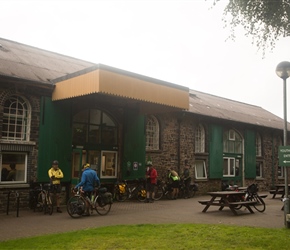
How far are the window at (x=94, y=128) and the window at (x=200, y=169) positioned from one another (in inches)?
243

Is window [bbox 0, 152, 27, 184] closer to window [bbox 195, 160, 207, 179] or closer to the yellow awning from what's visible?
the yellow awning

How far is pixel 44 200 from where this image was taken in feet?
39.1

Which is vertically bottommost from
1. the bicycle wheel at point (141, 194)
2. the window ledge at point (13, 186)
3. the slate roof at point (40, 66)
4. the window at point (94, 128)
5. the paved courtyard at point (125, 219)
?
the paved courtyard at point (125, 219)

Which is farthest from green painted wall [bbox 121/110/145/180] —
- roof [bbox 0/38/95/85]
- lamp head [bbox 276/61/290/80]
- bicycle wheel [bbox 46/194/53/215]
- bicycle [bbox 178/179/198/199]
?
lamp head [bbox 276/61/290/80]

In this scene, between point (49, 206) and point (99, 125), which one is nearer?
point (49, 206)

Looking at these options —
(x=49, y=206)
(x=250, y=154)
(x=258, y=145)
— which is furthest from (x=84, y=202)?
(x=258, y=145)

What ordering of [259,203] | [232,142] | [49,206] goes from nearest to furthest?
[49,206] → [259,203] → [232,142]

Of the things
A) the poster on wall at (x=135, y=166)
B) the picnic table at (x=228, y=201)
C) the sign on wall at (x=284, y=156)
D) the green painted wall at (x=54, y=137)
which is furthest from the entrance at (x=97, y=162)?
the sign on wall at (x=284, y=156)

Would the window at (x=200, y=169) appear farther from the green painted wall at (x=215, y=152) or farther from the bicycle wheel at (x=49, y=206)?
the bicycle wheel at (x=49, y=206)

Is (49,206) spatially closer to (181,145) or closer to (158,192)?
(158,192)

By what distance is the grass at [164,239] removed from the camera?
6.89m

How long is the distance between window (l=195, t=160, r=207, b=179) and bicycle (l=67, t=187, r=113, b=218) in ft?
31.4

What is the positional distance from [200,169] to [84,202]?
11.1 meters

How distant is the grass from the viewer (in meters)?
6.89
